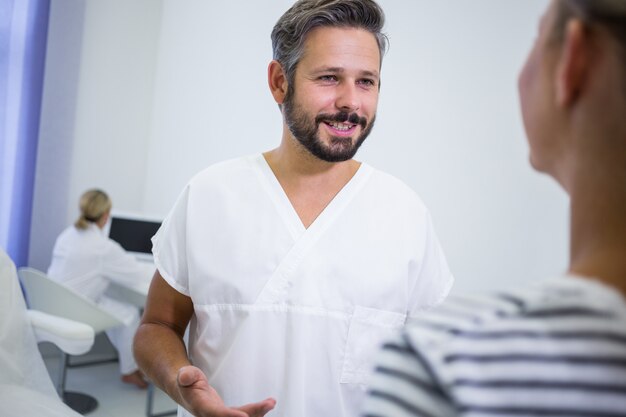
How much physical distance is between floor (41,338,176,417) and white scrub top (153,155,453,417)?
2207 mm

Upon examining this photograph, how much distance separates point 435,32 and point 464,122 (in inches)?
16.3

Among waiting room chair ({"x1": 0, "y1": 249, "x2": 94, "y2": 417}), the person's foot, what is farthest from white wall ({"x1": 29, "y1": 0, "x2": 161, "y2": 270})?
waiting room chair ({"x1": 0, "y1": 249, "x2": 94, "y2": 417})

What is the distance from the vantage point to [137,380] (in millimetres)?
3539

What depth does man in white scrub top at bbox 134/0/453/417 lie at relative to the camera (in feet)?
3.65

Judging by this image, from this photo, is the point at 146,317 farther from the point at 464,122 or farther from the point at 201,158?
the point at 201,158

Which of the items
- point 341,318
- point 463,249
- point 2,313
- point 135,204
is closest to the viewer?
point 341,318

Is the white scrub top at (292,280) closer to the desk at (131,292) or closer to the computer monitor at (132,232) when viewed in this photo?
the desk at (131,292)

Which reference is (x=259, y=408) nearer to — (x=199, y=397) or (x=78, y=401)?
(x=199, y=397)

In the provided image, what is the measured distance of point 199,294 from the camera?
3.78 ft

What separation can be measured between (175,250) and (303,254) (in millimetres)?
263

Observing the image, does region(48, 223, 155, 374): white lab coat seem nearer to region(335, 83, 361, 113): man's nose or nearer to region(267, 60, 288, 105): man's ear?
region(267, 60, 288, 105): man's ear

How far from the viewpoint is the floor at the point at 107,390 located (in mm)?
3178

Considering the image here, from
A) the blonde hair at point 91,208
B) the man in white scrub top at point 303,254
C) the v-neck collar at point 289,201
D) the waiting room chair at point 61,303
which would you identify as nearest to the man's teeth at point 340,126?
the man in white scrub top at point 303,254

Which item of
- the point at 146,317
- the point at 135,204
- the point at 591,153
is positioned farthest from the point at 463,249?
the point at 135,204
